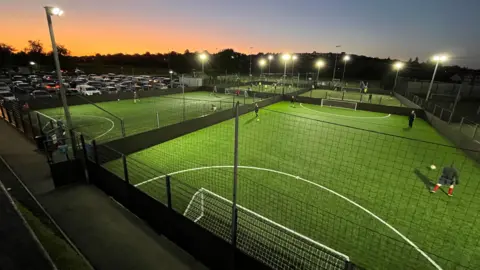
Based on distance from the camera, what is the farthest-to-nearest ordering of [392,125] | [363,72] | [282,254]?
[363,72], [392,125], [282,254]

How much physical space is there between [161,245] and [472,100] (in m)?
53.0

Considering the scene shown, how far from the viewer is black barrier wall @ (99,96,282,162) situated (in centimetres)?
1311

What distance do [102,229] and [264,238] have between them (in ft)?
15.6

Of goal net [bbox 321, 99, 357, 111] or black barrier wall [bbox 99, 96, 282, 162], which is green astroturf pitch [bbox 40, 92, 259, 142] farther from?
goal net [bbox 321, 99, 357, 111]

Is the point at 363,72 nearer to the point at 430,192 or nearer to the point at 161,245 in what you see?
the point at 430,192

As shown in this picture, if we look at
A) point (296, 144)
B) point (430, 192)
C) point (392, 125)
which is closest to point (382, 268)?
point (430, 192)

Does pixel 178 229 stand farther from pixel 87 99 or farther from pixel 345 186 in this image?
pixel 87 99

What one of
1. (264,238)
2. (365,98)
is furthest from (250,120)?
(365,98)

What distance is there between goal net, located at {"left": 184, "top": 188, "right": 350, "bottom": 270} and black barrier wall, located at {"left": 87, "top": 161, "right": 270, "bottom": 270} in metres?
0.42

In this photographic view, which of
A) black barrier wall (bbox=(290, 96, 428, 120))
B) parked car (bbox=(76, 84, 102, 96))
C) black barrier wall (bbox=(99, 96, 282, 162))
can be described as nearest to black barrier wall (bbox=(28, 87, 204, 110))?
parked car (bbox=(76, 84, 102, 96))

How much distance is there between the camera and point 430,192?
1031 centimetres

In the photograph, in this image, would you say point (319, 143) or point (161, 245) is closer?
point (161, 245)

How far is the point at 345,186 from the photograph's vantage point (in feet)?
35.2

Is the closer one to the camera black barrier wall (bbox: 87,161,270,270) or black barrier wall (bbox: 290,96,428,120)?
black barrier wall (bbox: 87,161,270,270)
